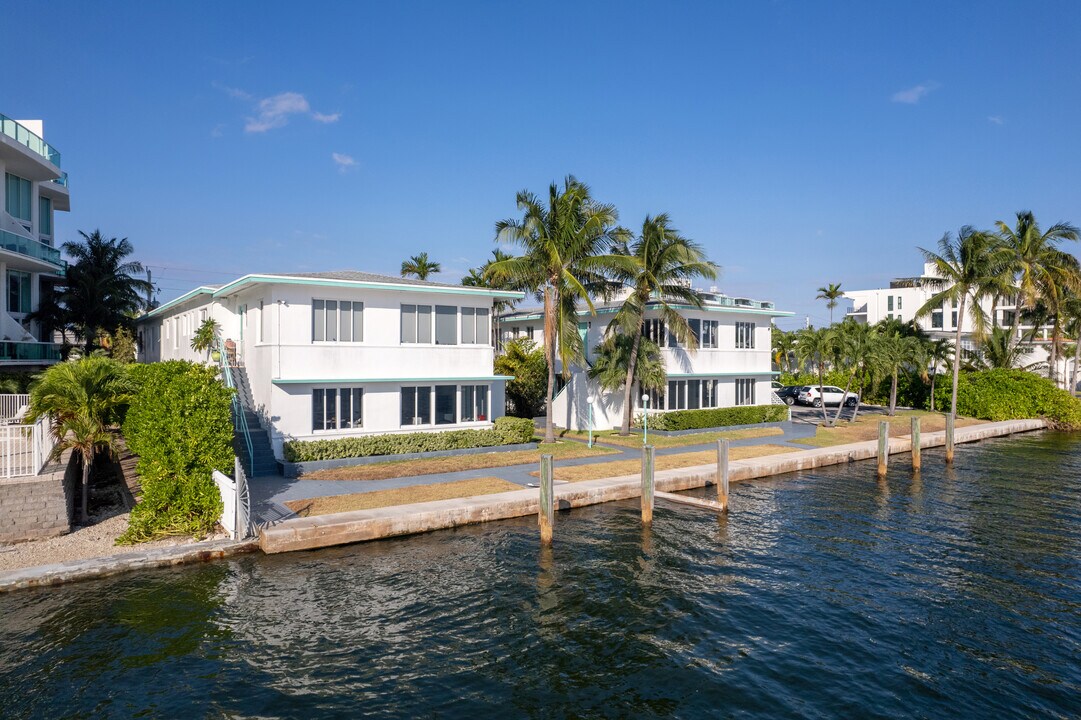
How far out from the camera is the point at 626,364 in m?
35.1

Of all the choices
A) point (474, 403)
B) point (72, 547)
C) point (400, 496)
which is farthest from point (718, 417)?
point (72, 547)

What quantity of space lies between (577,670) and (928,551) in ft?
38.2

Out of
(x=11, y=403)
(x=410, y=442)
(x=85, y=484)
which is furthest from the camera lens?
(x=410, y=442)

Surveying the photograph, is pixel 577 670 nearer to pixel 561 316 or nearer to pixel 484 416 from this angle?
pixel 484 416

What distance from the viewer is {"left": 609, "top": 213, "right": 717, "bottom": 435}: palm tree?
1282 inches

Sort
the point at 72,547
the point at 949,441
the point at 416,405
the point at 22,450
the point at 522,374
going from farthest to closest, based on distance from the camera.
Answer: the point at 522,374 → the point at 949,441 → the point at 416,405 → the point at 22,450 → the point at 72,547

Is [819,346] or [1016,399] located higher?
[819,346]

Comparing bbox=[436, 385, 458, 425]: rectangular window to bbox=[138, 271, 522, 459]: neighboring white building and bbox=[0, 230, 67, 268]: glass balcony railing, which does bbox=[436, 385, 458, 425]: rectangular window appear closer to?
bbox=[138, 271, 522, 459]: neighboring white building

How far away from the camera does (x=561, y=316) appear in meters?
30.5

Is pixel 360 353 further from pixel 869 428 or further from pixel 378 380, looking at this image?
pixel 869 428

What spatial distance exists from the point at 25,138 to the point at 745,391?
4044 centimetres

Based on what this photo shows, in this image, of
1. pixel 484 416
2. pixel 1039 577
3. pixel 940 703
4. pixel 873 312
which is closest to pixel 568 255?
pixel 484 416

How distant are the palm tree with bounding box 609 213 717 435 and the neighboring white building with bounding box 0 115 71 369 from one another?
2704cm

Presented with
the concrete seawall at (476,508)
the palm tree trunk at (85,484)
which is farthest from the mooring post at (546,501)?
the palm tree trunk at (85,484)
